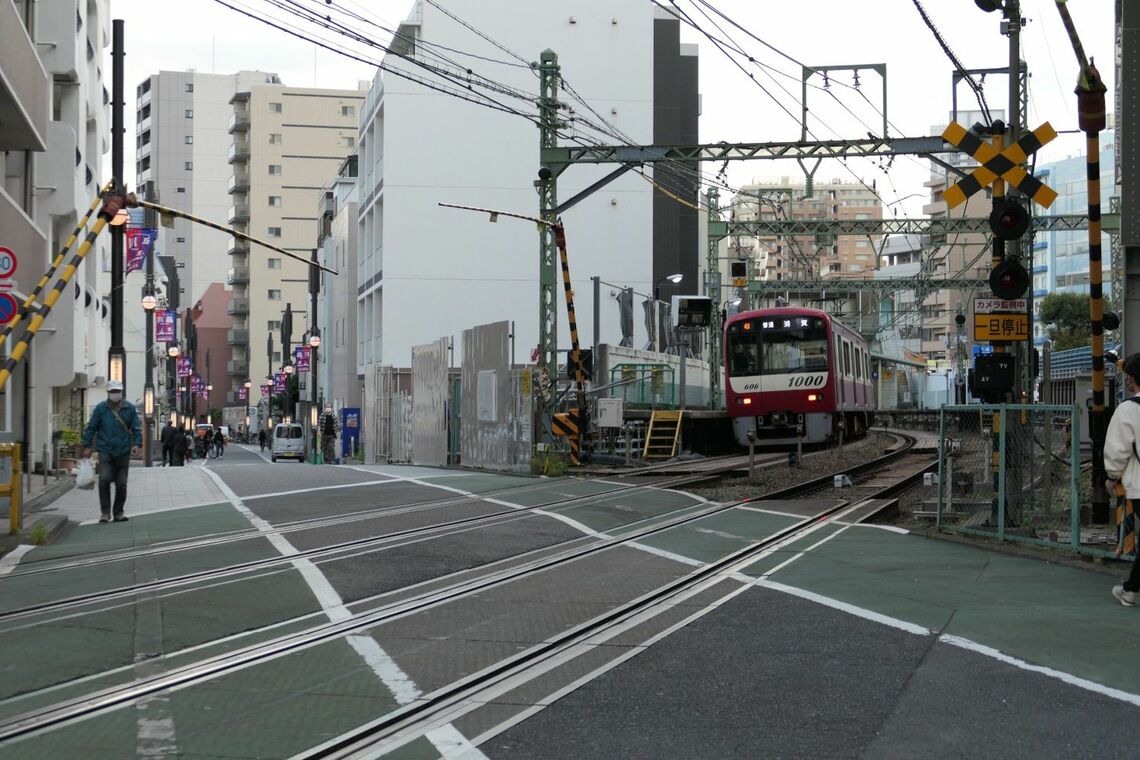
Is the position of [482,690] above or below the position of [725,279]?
below

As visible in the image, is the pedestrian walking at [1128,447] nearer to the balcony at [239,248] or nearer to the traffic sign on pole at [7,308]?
the traffic sign on pole at [7,308]

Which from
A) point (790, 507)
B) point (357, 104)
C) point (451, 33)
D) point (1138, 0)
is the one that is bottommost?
point (790, 507)

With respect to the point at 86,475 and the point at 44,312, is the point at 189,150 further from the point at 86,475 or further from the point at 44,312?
the point at 44,312

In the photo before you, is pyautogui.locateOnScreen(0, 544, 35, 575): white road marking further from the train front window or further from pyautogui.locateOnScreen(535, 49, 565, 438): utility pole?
the train front window

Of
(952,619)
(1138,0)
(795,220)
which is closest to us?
(952,619)

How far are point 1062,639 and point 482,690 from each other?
3.34 m

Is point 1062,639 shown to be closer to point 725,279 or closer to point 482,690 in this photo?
point 482,690

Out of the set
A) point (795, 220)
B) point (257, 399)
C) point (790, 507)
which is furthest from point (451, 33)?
point (257, 399)

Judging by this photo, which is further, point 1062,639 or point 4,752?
point 1062,639

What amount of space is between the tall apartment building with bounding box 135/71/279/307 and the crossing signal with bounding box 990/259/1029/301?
383 ft

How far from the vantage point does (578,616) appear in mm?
8297

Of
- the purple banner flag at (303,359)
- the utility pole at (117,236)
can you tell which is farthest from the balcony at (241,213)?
the utility pole at (117,236)

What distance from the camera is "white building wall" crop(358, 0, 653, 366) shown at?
52.1 meters

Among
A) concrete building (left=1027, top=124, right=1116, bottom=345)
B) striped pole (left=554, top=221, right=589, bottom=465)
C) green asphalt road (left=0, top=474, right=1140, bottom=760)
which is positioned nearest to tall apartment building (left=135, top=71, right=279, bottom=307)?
concrete building (left=1027, top=124, right=1116, bottom=345)
